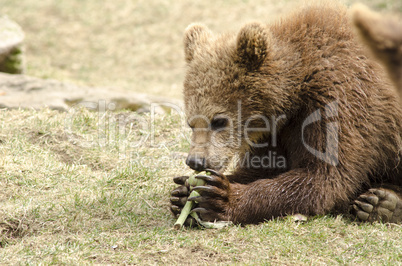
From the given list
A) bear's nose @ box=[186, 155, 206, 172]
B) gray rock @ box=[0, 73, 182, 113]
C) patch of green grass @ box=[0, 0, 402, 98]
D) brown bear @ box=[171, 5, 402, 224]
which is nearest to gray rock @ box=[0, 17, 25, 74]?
patch of green grass @ box=[0, 0, 402, 98]

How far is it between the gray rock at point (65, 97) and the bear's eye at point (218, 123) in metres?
2.93

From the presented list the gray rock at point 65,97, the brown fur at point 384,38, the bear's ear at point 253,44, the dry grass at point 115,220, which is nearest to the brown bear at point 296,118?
the bear's ear at point 253,44

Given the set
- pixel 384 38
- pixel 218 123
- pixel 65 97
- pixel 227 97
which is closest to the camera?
pixel 384 38

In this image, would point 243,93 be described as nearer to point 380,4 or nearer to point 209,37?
point 209,37

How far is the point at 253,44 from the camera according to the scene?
15.8 feet

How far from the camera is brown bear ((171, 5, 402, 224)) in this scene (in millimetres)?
4711

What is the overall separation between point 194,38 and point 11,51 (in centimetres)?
729

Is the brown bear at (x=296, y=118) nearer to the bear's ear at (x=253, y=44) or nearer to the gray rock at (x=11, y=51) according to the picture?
the bear's ear at (x=253, y=44)

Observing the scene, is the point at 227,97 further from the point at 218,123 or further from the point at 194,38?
the point at 194,38

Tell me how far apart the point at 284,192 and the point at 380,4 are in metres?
13.1

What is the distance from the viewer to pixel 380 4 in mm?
15797

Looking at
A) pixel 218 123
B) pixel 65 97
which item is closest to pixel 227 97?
pixel 218 123

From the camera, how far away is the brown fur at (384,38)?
2475 mm

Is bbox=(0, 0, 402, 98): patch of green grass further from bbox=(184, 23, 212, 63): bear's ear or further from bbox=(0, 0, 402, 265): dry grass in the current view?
bbox=(184, 23, 212, 63): bear's ear
